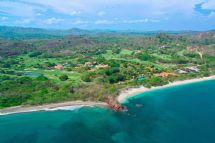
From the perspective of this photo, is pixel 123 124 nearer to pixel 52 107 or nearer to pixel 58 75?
pixel 52 107

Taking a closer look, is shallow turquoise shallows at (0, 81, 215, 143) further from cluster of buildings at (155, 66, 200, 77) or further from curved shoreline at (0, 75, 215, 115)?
cluster of buildings at (155, 66, 200, 77)

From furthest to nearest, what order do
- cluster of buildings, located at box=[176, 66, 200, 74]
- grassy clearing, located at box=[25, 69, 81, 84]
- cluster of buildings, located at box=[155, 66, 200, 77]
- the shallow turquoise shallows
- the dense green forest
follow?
cluster of buildings, located at box=[176, 66, 200, 74], cluster of buildings, located at box=[155, 66, 200, 77], grassy clearing, located at box=[25, 69, 81, 84], the dense green forest, the shallow turquoise shallows

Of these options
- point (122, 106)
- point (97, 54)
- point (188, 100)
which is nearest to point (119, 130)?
point (122, 106)

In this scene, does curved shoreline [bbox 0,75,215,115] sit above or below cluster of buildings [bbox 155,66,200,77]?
below

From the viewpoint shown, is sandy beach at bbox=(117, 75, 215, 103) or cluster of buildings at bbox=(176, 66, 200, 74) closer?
sandy beach at bbox=(117, 75, 215, 103)

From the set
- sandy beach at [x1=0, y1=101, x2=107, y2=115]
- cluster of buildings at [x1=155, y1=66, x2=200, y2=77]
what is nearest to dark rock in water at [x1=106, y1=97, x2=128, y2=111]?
sandy beach at [x1=0, y1=101, x2=107, y2=115]

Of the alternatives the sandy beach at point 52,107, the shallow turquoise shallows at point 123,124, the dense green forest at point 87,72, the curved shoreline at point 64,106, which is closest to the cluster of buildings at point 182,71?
the dense green forest at point 87,72

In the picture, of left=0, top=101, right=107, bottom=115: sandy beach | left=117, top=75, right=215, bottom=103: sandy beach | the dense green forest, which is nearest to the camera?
left=0, top=101, right=107, bottom=115: sandy beach

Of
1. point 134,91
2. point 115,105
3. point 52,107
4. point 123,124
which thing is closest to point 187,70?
point 134,91

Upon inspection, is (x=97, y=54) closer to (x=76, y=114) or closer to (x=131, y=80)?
(x=131, y=80)
